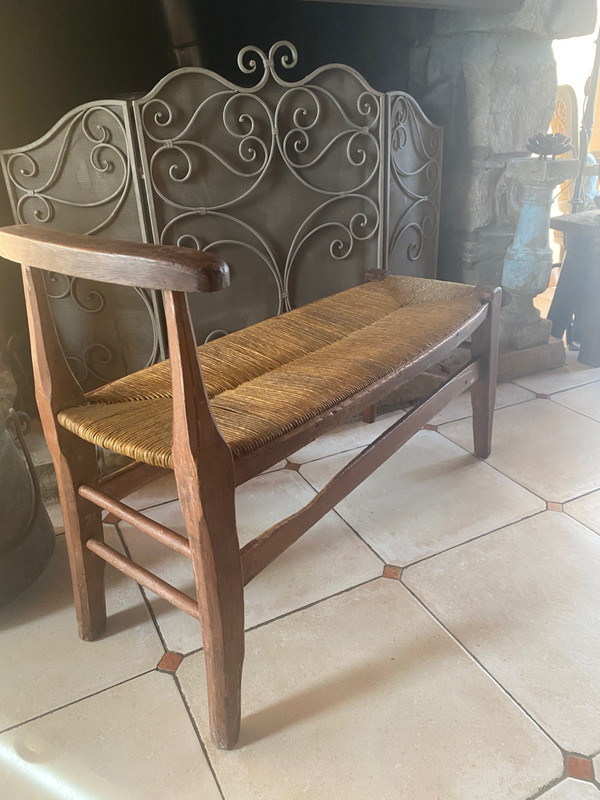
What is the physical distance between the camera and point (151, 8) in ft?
5.26

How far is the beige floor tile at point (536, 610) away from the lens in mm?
900

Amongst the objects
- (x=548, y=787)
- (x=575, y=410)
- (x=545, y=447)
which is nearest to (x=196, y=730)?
(x=548, y=787)

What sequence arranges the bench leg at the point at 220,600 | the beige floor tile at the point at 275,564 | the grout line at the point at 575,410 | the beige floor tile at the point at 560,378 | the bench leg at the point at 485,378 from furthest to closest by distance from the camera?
1. the beige floor tile at the point at 560,378
2. the grout line at the point at 575,410
3. the bench leg at the point at 485,378
4. the beige floor tile at the point at 275,564
5. the bench leg at the point at 220,600

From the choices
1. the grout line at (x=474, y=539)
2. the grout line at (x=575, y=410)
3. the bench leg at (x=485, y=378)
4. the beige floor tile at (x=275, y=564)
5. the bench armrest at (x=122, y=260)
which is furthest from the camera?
the grout line at (x=575, y=410)

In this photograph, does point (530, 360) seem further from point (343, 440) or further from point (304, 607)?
point (304, 607)

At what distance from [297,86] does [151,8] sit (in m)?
0.50

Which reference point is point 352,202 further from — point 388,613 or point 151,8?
point 388,613

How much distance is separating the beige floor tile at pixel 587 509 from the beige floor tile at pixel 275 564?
490 mm

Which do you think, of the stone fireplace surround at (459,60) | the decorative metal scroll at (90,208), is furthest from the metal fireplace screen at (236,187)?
the stone fireplace surround at (459,60)

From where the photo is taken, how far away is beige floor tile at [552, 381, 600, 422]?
1.78 metres

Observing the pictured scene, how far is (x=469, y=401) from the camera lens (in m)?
1.88

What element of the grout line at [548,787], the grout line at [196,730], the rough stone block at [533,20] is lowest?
the grout line at [196,730]

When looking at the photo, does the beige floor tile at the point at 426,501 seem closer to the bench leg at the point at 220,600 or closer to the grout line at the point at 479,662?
the grout line at the point at 479,662

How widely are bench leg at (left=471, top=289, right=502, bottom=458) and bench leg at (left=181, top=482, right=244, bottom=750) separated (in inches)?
34.4
